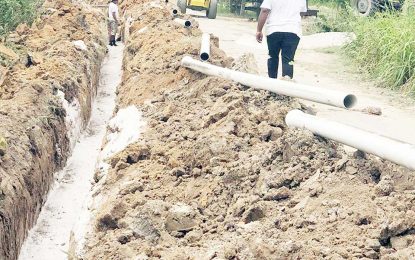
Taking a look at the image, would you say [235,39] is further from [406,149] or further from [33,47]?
[406,149]

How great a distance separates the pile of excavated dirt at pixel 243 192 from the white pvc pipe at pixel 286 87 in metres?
0.11

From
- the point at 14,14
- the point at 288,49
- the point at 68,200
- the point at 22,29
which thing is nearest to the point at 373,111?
the point at 288,49

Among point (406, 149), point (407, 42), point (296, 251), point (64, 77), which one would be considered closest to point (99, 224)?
point (296, 251)

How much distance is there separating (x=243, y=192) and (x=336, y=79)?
19.8 feet

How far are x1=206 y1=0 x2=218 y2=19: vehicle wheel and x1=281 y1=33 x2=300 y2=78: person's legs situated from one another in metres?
12.2

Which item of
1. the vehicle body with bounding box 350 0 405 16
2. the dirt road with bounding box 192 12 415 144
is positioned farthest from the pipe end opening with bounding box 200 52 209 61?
the vehicle body with bounding box 350 0 405 16

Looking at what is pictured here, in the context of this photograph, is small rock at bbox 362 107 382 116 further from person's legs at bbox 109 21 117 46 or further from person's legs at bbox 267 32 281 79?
person's legs at bbox 109 21 117 46

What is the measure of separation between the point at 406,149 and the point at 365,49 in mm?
7390

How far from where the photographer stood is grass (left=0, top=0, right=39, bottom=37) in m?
11.4

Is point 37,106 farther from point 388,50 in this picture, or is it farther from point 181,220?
point 388,50

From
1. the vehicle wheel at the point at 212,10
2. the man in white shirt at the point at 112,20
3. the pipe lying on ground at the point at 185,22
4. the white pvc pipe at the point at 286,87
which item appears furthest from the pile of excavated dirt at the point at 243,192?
the vehicle wheel at the point at 212,10

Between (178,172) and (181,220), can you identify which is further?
(178,172)

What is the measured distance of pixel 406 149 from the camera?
3.73m

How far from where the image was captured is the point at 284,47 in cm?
757
